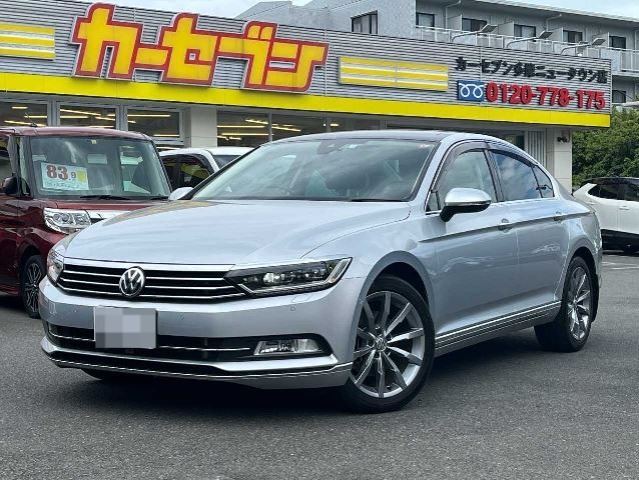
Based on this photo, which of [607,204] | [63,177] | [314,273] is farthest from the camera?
[607,204]

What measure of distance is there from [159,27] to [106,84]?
177 cm

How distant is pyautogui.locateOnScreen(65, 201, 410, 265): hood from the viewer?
5203 millimetres

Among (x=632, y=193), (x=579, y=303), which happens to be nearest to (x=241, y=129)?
(x=632, y=193)

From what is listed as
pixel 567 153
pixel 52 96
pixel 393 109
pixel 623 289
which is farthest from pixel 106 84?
pixel 567 153

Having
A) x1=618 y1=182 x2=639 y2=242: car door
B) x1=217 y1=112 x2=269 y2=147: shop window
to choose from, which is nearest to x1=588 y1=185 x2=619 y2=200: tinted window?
x1=618 y1=182 x2=639 y2=242: car door

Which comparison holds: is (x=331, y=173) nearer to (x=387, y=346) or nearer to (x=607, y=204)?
(x=387, y=346)

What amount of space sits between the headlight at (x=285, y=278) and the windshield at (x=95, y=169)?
5.65 m

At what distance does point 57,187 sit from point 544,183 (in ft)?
15.7

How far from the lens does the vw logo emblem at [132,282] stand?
5.20 meters

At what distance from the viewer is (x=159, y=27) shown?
22.8 meters

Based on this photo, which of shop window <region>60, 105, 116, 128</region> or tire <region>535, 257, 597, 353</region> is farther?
shop window <region>60, 105, 116, 128</region>

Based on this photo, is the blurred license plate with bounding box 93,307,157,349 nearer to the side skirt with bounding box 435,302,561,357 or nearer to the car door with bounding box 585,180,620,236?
the side skirt with bounding box 435,302,561,357

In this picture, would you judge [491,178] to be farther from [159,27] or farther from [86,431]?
Answer: [159,27]

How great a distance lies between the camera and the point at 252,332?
5059 millimetres
